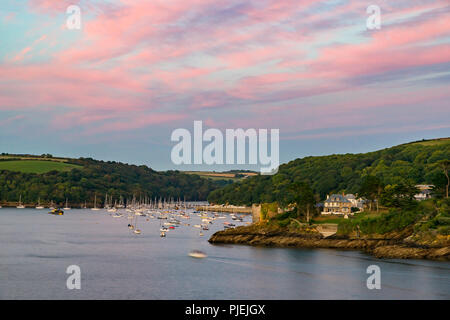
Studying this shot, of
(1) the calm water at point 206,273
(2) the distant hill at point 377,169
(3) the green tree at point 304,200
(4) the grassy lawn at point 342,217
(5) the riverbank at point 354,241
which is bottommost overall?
(1) the calm water at point 206,273

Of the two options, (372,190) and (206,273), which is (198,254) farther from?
(372,190)

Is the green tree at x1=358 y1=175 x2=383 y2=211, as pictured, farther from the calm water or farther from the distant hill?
the distant hill

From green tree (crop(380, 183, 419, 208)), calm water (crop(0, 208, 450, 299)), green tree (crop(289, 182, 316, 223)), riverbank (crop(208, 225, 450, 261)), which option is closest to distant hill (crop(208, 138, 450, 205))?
green tree (crop(380, 183, 419, 208))

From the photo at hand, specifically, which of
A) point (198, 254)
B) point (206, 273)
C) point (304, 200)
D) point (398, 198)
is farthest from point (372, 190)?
point (206, 273)

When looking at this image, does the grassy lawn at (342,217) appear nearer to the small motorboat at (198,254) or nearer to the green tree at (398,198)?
the green tree at (398,198)

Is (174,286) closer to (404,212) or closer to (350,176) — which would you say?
(404,212)

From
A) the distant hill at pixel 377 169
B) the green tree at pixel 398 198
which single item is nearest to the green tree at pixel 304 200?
the green tree at pixel 398 198

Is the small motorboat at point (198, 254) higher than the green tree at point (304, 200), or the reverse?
the green tree at point (304, 200)

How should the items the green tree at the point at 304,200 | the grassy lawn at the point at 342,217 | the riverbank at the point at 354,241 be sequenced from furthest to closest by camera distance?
the green tree at the point at 304,200
the grassy lawn at the point at 342,217
the riverbank at the point at 354,241
